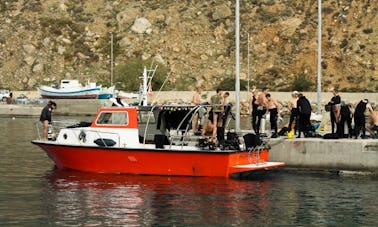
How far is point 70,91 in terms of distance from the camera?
280 ft

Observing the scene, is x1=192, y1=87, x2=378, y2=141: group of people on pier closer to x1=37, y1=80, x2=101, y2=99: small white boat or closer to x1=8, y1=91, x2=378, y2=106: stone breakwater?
x1=8, y1=91, x2=378, y2=106: stone breakwater

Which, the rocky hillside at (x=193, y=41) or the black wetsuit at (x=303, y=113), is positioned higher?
the rocky hillside at (x=193, y=41)

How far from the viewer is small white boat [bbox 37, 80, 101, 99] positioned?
84938 millimetres

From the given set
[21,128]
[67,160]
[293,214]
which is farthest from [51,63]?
[293,214]

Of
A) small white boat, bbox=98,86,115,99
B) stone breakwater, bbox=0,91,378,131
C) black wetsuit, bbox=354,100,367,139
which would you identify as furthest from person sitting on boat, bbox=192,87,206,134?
small white boat, bbox=98,86,115,99

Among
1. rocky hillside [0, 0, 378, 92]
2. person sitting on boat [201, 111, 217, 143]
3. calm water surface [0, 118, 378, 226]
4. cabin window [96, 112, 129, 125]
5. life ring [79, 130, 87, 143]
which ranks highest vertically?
rocky hillside [0, 0, 378, 92]

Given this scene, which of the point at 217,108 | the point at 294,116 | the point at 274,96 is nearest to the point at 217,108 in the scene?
the point at 217,108

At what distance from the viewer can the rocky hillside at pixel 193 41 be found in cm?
8862

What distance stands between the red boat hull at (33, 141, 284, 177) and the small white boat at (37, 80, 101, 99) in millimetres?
53639

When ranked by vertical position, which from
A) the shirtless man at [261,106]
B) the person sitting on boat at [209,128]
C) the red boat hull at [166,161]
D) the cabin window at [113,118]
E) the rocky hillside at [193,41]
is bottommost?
the red boat hull at [166,161]

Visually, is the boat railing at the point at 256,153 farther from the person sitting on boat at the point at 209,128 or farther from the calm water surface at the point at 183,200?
the person sitting on boat at the point at 209,128

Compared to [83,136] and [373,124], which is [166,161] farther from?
[373,124]

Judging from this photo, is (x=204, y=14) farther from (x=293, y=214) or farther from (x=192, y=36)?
(x=293, y=214)

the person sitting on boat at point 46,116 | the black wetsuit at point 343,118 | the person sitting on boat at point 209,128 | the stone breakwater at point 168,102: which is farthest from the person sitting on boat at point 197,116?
the stone breakwater at point 168,102
